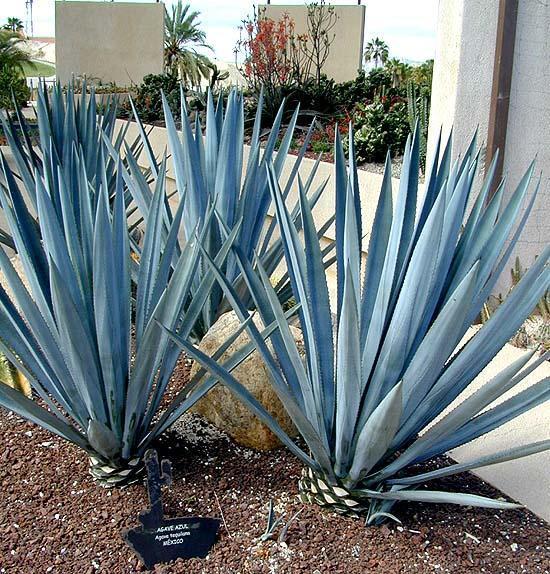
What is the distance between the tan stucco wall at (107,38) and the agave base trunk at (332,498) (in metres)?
15.3

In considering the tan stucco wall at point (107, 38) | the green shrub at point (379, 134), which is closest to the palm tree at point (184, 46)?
the tan stucco wall at point (107, 38)

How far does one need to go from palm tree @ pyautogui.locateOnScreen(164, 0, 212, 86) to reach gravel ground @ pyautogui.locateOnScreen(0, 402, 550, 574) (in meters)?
17.6

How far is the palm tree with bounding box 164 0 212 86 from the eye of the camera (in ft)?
68.5

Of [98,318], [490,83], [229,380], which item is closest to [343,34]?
[490,83]

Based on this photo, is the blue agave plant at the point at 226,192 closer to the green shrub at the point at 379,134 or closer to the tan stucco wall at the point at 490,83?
the tan stucco wall at the point at 490,83

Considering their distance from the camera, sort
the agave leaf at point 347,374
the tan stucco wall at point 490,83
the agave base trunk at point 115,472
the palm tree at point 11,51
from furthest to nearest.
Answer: the palm tree at point 11,51 → the tan stucco wall at point 490,83 → the agave base trunk at point 115,472 → the agave leaf at point 347,374

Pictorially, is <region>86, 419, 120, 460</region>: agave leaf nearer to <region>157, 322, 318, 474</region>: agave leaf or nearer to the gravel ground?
the gravel ground

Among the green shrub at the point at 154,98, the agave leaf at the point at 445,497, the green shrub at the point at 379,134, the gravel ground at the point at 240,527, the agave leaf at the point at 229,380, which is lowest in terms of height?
the gravel ground at the point at 240,527

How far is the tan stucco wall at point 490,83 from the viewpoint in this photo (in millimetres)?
4430

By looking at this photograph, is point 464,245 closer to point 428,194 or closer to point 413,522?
point 428,194

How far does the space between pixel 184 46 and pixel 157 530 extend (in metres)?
21.7

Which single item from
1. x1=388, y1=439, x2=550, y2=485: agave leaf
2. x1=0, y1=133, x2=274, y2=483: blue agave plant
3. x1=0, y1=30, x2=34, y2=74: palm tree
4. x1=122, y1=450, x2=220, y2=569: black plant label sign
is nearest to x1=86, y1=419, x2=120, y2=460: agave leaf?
x1=0, y1=133, x2=274, y2=483: blue agave plant

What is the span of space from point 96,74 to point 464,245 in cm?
1593

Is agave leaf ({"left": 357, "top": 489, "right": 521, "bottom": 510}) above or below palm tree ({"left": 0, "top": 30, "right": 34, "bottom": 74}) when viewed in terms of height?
below
